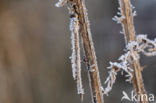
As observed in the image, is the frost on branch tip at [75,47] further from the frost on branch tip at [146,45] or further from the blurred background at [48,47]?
the blurred background at [48,47]

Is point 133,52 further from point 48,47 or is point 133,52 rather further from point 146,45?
point 48,47

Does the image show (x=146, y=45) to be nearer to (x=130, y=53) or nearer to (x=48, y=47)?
(x=130, y=53)

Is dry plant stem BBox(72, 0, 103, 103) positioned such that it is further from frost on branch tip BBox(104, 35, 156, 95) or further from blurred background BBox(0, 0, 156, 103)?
blurred background BBox(0, 0, 156, 103)

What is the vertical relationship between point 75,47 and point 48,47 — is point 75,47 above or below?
below

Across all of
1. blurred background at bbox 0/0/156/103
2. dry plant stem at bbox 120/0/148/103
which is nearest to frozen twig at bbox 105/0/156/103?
dry plant stem at bbox 120/0/148/103

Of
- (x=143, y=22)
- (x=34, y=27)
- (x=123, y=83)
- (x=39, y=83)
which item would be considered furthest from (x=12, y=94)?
(x=143, y=22)

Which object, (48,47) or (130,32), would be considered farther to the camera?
(48,47)

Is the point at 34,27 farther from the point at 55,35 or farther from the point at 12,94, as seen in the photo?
the point at 12,94

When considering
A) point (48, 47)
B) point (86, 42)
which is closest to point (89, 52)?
point (86, 42)
